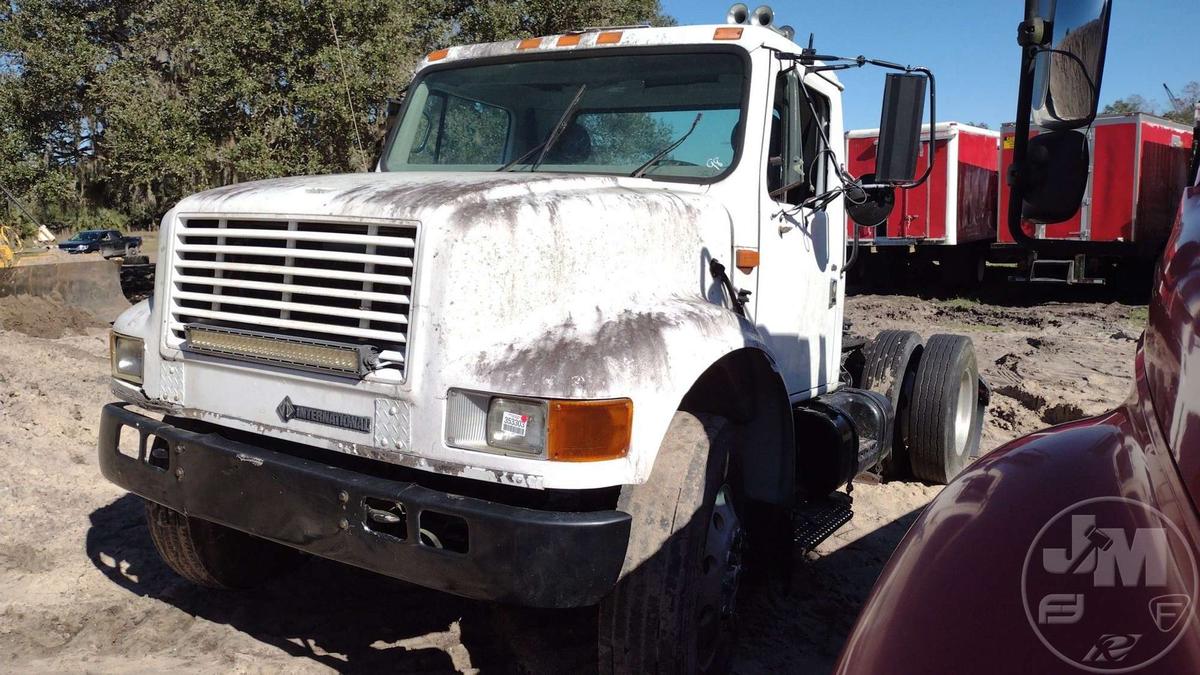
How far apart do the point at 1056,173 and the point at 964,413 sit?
4634mm

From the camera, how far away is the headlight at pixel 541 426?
2.48 meters

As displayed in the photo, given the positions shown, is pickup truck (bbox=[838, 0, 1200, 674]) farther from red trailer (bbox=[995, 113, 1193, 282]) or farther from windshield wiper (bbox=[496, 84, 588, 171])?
red trailer (bbox=[995, 113, 1193, 282])

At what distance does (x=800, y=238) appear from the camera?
13.4 ft

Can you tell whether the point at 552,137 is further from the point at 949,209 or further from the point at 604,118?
the point at 949,209

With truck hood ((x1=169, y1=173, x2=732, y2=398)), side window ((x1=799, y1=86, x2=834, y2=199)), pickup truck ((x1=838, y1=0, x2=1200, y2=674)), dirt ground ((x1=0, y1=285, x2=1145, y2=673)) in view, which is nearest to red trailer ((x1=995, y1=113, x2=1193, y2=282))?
dirt ground ((x1=0, y1=285, x2=1145, y2=673))

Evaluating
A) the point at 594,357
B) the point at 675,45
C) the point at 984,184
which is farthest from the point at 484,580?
the point at 984,184

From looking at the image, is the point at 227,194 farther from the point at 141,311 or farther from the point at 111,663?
the point at 111,663

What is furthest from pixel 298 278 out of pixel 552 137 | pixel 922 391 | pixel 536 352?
pixel 922 391

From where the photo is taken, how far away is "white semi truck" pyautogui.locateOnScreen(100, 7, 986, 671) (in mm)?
2568

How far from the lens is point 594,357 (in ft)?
8.40

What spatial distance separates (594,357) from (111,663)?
2.29 metres

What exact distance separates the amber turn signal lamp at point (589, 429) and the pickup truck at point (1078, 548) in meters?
1.01

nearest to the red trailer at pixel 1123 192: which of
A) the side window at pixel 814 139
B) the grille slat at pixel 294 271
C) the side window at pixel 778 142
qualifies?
the side window at pixel 814 139

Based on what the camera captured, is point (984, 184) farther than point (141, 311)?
Yes
